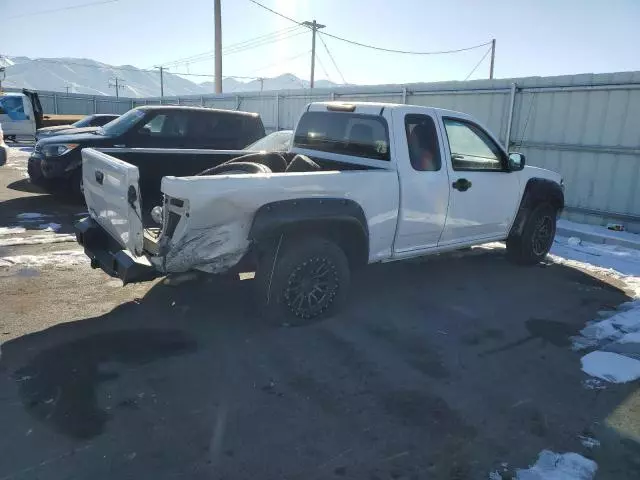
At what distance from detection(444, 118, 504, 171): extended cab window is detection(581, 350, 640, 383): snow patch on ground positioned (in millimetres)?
2225

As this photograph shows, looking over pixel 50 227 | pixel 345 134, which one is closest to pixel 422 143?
pixel 345 134

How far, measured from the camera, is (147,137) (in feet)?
30.4

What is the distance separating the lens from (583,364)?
3.82 meters

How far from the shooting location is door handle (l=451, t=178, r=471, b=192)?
5.05 metres

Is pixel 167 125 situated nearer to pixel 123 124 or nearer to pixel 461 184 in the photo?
pixel 123 124

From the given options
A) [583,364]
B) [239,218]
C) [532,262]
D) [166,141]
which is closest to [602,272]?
[532,262]

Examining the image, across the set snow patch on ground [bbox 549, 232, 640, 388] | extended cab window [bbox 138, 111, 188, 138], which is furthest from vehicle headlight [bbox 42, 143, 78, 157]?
snow patch on ground [bbox 549, 232, 640, 388]

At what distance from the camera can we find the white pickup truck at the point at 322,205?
3.57 meters

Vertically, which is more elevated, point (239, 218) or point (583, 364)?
point (239, 218)

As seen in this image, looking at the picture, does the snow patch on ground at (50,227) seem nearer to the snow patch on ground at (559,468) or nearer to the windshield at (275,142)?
the windshield at (275,142)

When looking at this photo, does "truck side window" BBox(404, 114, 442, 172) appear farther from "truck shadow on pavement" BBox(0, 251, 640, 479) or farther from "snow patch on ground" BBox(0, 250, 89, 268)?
"snow patch on ground" BBox(0, 250, 89, 268)

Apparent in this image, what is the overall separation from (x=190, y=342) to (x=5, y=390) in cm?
125

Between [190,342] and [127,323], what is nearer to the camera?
[190,342]

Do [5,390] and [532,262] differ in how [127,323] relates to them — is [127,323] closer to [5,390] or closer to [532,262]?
[5,390]
